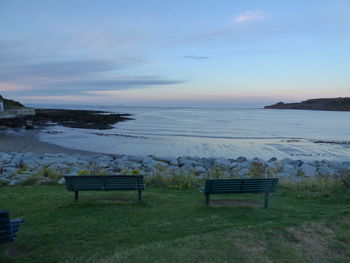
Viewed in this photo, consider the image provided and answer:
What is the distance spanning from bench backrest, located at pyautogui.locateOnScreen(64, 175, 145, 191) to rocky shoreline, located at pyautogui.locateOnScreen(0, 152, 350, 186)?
3515mm

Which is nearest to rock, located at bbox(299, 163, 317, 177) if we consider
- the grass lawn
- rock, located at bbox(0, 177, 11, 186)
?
the grass lawn

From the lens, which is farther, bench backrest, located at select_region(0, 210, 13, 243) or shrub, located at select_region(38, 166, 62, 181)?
shrub, located at select_region(38, 166, 62, 181)

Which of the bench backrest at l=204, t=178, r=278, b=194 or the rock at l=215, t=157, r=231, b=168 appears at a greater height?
the bench backrest at l=204, t=178, r=278, b=194

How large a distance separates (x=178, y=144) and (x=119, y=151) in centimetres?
564

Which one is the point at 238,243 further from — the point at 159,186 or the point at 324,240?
the point at 159,186

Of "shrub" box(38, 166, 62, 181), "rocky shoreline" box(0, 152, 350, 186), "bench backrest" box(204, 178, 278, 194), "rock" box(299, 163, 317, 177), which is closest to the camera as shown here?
"bench backrest" box(204, 178, 278, 194)

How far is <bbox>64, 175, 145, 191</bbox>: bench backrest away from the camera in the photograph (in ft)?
21.6

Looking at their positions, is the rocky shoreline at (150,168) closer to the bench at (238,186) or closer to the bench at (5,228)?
the bench at (238,186)

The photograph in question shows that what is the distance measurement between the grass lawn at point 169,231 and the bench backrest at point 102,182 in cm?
35

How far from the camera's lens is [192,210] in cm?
623

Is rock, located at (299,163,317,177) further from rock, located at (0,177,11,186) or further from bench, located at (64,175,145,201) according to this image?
rock, located at (0,177,11,186)

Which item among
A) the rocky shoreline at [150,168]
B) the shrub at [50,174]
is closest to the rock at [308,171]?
the rocky shoreline at [150,168]

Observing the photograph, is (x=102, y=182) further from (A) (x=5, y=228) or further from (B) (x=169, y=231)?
(A) (x=5, y=228)

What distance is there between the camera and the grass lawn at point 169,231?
3.91m
